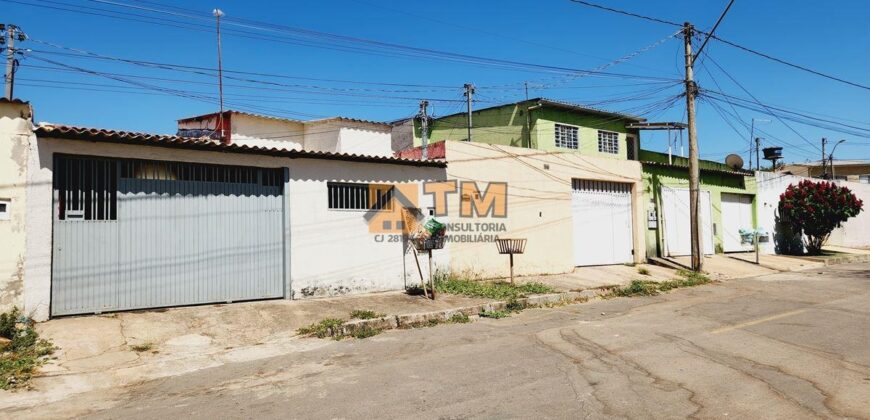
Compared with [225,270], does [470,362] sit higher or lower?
lower

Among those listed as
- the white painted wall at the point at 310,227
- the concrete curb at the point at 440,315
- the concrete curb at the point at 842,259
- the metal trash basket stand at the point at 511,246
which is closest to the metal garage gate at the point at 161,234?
the white painted wall at the point at 310,227

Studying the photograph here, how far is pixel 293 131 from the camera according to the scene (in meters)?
22.1

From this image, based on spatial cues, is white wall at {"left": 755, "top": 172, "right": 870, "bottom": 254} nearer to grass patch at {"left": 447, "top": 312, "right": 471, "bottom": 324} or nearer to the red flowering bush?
the red flowering bush

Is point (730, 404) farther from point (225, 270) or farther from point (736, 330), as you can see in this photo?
point (225, 270)

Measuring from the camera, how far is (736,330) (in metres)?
8.17

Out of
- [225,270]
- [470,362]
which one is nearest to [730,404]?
[470,362]

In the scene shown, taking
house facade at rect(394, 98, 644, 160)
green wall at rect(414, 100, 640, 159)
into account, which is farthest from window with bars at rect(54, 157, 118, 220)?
green wall at rect(414, 100, 640, 159)

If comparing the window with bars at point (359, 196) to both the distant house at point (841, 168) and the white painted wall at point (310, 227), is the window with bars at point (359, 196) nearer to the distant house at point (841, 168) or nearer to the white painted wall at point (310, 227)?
the white painted wall at point (310, 227)

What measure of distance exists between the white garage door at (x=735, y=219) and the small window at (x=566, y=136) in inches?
260

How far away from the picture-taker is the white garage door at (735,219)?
21.8 metres

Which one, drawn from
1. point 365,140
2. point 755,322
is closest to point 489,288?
point 755,322

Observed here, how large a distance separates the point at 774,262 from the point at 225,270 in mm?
19486

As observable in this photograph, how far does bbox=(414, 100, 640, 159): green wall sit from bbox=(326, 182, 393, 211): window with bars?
39.3 feet

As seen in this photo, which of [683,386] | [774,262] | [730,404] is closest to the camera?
[730,404]
